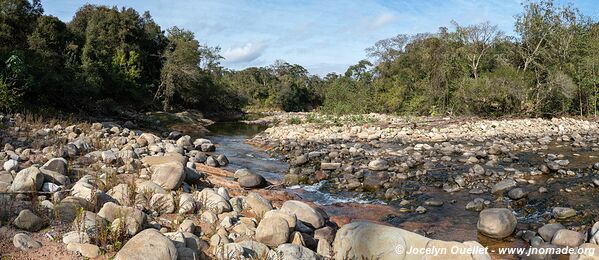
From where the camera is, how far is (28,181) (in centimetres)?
489

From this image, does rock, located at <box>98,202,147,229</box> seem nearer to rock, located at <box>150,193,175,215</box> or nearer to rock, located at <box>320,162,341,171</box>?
rock, located at <box>150,193,175,215</box>

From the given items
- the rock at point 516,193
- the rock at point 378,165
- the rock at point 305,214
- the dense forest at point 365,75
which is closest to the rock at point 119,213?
the rock at point 305,214

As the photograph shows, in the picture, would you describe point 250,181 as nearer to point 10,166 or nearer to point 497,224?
point 10,166

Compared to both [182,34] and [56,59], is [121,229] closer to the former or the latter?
[56,59]

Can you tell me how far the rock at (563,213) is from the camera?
663cm

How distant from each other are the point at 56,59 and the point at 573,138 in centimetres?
2538

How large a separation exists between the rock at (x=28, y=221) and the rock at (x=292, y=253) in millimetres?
2231

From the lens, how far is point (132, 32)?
111 feet

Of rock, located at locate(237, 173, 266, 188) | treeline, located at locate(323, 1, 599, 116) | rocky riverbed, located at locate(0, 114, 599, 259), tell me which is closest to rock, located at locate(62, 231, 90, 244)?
rocky riverbed, located at locate(0, 114, 599, 259)

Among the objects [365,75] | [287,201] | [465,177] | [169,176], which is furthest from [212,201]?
[365,75]

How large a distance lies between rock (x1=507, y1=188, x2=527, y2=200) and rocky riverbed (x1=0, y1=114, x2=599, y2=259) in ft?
0.09

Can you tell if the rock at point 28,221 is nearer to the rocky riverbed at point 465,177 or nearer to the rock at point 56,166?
the rock at point 56,166

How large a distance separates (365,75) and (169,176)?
37.1 m

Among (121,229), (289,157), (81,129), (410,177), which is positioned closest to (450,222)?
(410,177)
